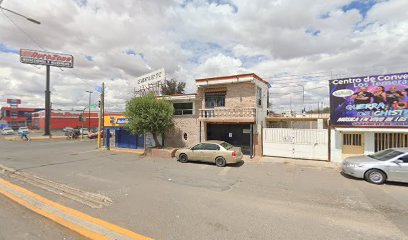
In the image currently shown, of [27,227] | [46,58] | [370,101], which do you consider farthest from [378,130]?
[46,58]

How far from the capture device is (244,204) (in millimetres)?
5984

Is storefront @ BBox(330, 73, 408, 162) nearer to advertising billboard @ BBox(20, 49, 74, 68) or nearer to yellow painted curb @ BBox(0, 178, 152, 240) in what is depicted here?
yellow painted curb @ BBox(0, 178, 152, 240)

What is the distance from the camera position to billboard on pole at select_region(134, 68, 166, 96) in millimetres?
20931

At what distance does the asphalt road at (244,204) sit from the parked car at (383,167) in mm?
348

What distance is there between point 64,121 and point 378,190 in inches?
2901

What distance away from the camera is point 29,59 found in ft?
126

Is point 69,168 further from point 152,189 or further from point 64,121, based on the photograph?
point 64,121

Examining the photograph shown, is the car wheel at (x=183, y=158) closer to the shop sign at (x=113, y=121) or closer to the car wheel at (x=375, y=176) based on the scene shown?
the car wheel at (x=375, y=176)

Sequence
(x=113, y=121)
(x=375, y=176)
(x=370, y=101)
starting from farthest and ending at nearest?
(x=113, y=121), (x=370, y=101), (x=375, y=176)

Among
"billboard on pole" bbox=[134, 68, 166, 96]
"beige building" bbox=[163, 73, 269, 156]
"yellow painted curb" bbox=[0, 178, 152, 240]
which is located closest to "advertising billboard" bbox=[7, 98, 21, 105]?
"billboard on pole" bbox=[134, 68, 166, 96]

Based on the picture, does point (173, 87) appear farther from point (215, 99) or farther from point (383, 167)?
point (383, 167)

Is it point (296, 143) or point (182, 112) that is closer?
point (296, 143)

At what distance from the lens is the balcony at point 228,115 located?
14.1 metres

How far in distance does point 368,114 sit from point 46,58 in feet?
168
